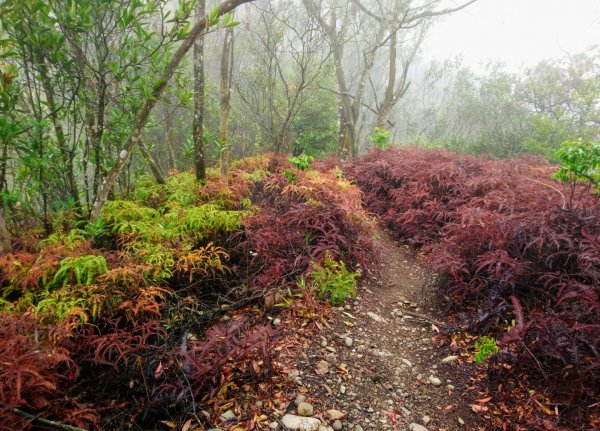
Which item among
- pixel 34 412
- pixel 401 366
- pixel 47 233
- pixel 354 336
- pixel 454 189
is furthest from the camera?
pixel 454 189

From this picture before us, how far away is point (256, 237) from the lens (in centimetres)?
355

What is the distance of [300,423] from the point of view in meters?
1.95

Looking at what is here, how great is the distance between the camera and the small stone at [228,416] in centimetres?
A: 196

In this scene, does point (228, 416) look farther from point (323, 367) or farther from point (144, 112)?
point (144, 112)

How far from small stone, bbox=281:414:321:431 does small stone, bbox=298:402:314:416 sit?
0.03 m

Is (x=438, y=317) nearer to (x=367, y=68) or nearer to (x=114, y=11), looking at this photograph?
(x=114, y=11)

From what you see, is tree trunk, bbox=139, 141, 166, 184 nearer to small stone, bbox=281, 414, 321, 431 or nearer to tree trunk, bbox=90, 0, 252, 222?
tree trunk, bbox=90, 0, 252, 222

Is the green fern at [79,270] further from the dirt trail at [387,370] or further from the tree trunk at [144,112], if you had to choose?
the dirt trail at [387,370]

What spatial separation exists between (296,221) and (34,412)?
2747 millimetres

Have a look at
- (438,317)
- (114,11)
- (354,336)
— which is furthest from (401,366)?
(114,11)

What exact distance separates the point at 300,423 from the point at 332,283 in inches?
55.0

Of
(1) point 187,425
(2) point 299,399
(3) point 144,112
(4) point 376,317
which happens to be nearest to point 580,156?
(4) point 376,317

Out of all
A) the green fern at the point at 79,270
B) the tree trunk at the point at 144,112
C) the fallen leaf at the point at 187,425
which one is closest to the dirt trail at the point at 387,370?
the fallen leaf at the point at 187,425

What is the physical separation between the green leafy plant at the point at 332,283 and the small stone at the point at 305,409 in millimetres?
1168
